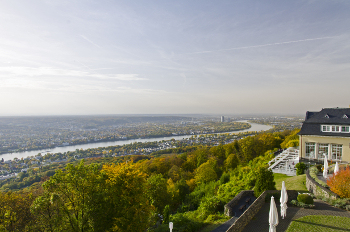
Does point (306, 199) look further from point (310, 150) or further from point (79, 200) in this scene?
point (79, 200)

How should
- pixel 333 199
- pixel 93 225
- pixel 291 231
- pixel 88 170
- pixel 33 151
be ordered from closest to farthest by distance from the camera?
pixel 291 231, pixel 93 225, pixel 88 170, pixel 333 199, pixel 33 151

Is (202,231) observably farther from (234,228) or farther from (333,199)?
(333,199)

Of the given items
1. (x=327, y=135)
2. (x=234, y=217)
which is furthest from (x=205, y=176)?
(x=234, y=217)

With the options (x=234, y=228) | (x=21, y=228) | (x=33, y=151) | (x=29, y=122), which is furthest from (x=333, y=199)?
(x=29, y=122)

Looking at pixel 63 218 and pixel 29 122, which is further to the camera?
pixel 29 122

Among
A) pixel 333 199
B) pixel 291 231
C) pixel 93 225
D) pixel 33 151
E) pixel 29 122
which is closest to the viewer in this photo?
pixel 291 231

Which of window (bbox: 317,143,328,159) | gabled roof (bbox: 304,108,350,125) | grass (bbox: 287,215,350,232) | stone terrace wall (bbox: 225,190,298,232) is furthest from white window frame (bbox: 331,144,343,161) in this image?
grass (bbox: 287,215,350,232)

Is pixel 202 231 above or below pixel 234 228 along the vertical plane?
below
